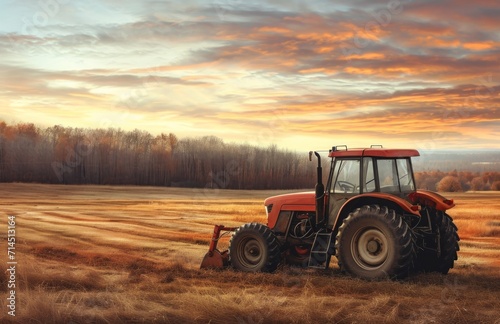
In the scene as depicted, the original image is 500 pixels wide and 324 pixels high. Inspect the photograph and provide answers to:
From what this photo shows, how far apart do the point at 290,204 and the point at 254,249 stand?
129 centimetres

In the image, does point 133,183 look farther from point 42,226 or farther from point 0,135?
point 42,226

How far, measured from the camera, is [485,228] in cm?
2222

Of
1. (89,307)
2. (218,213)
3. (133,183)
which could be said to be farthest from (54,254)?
(133,183)

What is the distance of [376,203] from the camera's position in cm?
1175

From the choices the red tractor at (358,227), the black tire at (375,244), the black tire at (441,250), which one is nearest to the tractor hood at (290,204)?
the red tractor at (358,227)

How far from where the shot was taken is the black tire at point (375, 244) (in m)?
11.0

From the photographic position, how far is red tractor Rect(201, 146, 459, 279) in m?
11.3

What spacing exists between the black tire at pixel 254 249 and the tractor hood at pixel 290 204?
66 centimetres

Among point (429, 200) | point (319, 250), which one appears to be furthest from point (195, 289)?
point (429, 200)

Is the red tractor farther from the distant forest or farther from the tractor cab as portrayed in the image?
the distant forest

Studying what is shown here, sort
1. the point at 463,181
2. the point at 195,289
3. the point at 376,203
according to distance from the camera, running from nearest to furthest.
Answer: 1. the point at 195,289
2. the point at 376,203
3. the point at 463,181

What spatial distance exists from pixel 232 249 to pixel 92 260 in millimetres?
4070

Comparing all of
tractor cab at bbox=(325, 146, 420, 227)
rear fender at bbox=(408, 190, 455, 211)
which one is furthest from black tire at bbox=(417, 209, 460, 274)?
tractor cab at bbox=(325, 146, 420, 227)

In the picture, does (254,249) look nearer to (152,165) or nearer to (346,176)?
(346,176)
